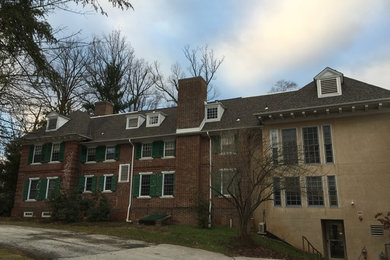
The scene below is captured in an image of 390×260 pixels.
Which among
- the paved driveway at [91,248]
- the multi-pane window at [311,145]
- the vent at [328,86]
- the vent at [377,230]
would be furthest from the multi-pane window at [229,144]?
the vent at [377,230]

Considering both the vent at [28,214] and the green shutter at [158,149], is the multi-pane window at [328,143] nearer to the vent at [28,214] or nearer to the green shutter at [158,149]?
the green shutter at [158,149]

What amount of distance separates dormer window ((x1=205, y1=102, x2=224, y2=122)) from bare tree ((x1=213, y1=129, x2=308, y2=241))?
502 centimetres

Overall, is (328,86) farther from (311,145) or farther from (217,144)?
(217,144)

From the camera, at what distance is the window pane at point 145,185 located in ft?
73.4

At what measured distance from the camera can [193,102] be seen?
22656 mm

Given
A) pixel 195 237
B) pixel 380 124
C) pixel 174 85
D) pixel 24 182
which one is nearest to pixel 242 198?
pixel 195 237

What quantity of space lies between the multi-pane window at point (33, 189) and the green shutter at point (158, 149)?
33.3ft

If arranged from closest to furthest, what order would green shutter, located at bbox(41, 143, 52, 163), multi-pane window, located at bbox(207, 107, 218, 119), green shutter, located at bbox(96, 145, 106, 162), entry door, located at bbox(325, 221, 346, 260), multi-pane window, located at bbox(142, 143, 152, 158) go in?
entry door, located at bbox(325, 221, 346, 260), multi-pane window, located at bbox(207, 107, 218, 119), multi-pane window, located at bbox(142, 143, 152, 158), green shutter, located at bbox(96, 145, 106, 162), green shutter, located at bbox(41, 143, 52, 163)

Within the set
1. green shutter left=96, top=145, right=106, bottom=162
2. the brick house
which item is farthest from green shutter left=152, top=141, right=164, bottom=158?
green shutter left=96, top=145, right=106, bottom=162

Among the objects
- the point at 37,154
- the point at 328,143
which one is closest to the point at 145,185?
the point at 37,154

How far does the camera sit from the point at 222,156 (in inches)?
676

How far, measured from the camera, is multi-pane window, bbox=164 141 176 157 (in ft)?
73.5

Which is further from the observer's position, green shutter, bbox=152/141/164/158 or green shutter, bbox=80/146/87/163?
green shutter, bbox=80/146/87/163

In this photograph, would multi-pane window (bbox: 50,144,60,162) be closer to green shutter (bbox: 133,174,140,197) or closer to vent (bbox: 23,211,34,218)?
vent (bbox: 23,211,34,218)
